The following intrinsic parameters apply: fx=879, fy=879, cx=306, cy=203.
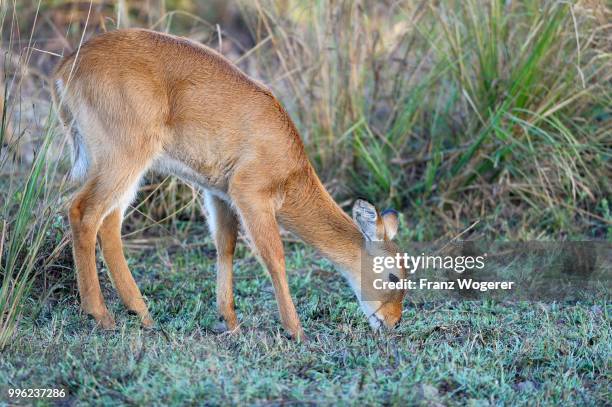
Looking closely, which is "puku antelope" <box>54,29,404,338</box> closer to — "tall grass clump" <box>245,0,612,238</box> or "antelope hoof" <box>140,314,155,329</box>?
"antelope hoof" <box>140,314,155,329</box>

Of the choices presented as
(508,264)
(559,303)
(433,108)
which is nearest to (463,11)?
(433,108)

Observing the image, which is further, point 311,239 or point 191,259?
point 191,259

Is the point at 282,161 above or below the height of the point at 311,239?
above

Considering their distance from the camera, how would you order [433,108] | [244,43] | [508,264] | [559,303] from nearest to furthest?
[559,303] < [508,264] < [433,108] < [244,43]

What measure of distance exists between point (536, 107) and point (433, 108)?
0.94m

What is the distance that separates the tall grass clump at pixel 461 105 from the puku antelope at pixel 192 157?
1909 mm

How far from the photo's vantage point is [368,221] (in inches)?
207

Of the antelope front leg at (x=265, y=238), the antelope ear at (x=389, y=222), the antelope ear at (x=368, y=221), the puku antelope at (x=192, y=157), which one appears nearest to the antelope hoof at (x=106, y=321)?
the puku antelope at (x=192, y=157)

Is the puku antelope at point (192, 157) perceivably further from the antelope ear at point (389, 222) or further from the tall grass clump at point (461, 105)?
the tall grass clump at point (461, 105)

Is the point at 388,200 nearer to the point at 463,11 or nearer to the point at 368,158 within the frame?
the point at 368,158

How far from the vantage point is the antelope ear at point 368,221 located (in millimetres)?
5168

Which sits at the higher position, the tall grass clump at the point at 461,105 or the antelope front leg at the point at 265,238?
the tall grass clump at the point at 461,105

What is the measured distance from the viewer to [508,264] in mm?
6645

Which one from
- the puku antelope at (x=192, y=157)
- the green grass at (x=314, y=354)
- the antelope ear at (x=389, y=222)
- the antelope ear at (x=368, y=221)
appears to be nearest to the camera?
the green grass at (x=314, y=354)
